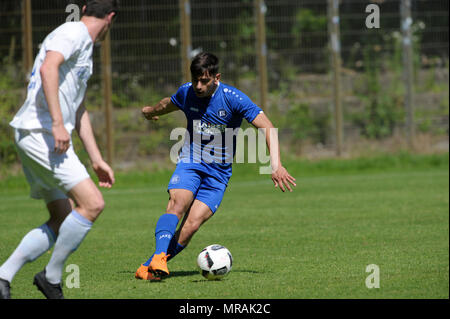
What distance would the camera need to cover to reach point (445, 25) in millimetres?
19906

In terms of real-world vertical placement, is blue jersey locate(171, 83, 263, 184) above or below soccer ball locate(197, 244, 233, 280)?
above

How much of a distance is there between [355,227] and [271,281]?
12.0ft

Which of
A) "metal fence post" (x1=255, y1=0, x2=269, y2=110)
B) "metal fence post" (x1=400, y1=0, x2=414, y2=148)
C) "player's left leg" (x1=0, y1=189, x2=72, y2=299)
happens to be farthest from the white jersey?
"metal fence post" (x1=400, y1=0, x2=414, y2=148)

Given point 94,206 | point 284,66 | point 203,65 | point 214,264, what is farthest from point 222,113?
point 284,66

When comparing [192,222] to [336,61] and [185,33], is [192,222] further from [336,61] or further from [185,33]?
[336,61]

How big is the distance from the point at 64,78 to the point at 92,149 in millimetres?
530

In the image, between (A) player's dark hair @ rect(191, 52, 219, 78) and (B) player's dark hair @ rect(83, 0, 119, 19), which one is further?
(A) player's dark hair @ rect(191, 52, 219, 78)

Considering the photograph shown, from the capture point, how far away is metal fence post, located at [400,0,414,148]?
19547 millimetres

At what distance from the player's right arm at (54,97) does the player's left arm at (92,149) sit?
0.44 metres

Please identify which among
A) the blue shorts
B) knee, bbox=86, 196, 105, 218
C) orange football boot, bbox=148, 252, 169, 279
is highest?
knee, bbox=86, 196, 105, 218

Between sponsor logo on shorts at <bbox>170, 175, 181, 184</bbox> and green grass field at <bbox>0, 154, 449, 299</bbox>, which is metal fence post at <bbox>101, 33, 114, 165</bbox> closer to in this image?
green grass field at <bbox>0, 154, 449, 299</bbox>

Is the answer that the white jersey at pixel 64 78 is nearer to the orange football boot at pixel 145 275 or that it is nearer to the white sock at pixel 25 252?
the white sock at pixel 25 252

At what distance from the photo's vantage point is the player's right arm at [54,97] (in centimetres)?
474
